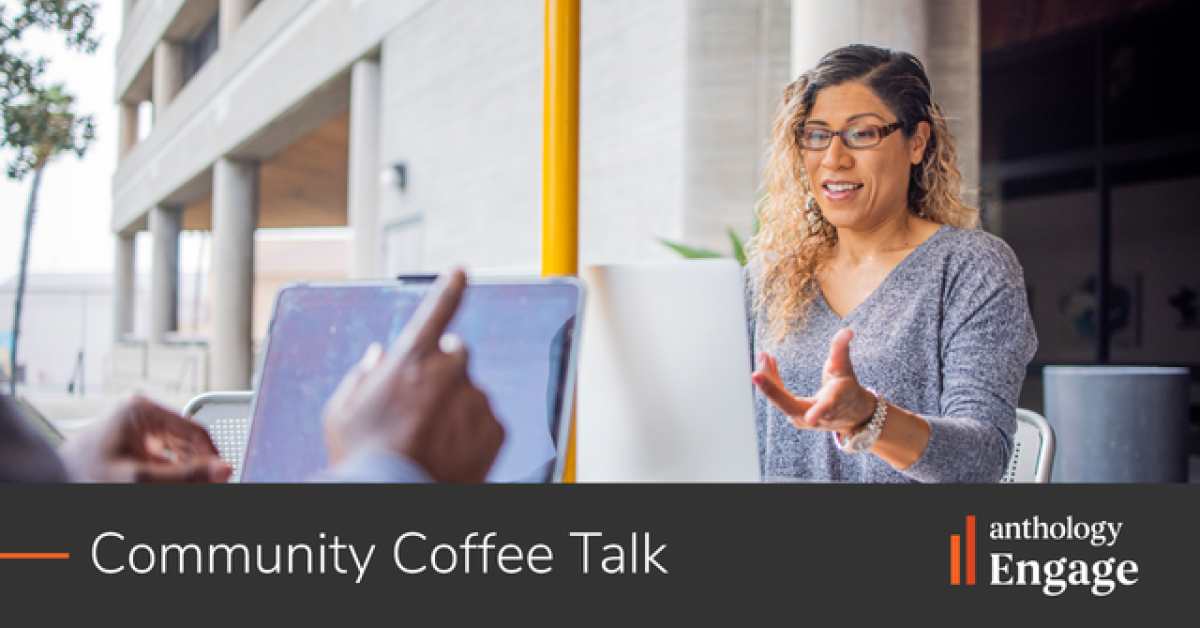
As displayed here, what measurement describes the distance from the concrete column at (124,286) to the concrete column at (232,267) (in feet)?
3.68

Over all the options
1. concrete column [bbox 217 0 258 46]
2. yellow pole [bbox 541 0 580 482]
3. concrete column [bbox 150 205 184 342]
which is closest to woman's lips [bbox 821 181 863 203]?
yellow pole [bbox 541 0 580 482]

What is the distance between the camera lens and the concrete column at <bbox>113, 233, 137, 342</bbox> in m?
6.94

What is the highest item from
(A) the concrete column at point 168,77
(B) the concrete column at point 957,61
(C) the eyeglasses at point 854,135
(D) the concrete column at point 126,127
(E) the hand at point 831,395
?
(A) the concrete column at point 168,77

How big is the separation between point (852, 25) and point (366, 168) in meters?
5.33

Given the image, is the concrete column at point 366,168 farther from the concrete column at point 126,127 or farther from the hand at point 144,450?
the hand at point 144,450

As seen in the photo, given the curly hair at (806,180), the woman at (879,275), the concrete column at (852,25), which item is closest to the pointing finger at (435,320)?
the woman at (879,275)

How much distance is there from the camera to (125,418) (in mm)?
586

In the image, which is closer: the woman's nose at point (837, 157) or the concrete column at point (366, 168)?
the woman's nose at point (837, 157)

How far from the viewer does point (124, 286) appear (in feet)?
26.7

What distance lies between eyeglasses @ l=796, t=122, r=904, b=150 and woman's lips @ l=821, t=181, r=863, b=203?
0.06 metres

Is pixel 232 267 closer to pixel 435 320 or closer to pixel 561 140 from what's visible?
pixel 561 140

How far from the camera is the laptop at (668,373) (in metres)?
0.74

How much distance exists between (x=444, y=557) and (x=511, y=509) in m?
0.05

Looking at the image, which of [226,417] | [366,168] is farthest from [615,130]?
[226,417]
